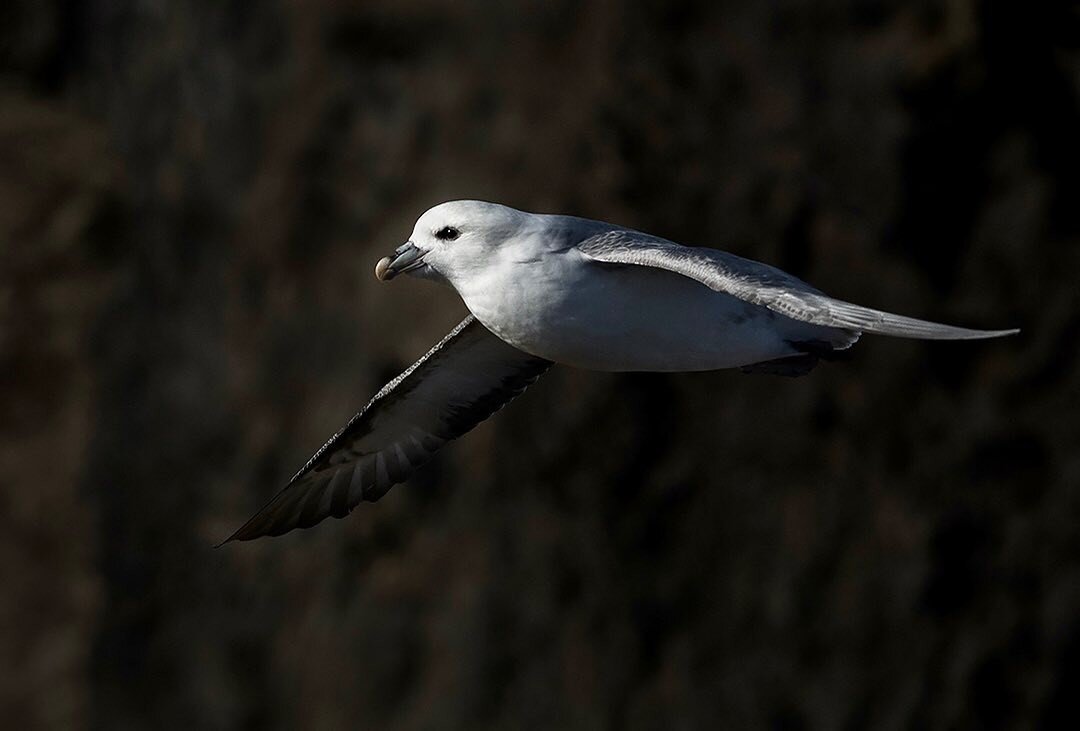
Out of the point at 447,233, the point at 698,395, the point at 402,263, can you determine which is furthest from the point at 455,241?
the point at 698,395

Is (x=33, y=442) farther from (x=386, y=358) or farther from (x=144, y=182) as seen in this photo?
(x=386, y=358)

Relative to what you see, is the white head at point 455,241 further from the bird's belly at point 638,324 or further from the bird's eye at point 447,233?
the bird's belly at point 638,324

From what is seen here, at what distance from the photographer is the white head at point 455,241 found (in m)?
3.87

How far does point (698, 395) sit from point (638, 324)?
9.81ft

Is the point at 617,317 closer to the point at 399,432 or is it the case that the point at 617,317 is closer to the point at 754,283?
the point at 754,283

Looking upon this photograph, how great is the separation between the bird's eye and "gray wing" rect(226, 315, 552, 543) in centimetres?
84

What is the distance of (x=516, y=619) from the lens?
22.6 feet

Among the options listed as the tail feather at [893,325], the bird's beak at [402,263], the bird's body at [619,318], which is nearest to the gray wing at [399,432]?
the bird's beak at [402,263]

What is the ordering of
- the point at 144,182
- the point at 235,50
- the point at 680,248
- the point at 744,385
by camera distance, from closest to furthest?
the point at 680,248 → the point at 744,385 → the point at 235,50 → the point at 144,182

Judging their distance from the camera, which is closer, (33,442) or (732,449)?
(732,449)

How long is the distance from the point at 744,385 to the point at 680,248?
316cm

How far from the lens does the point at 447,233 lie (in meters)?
3.93

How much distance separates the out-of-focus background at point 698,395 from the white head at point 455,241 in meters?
2.72

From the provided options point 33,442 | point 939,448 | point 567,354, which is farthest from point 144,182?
point 567,354
